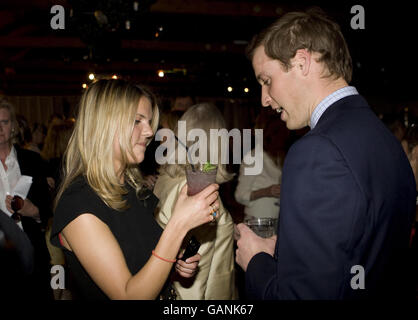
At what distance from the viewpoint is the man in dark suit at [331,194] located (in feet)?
3.30

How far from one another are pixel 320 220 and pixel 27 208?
229cm

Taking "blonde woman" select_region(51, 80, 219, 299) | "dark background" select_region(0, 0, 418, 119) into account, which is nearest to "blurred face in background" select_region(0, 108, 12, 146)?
"blonde woman" select_region(51, 80, 219, 299)

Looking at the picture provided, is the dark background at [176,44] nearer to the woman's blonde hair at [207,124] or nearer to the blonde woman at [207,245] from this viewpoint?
the woman's blonde hair at [207,124]

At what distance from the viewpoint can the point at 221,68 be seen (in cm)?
889

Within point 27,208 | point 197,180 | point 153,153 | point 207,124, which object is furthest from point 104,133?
point 153,153

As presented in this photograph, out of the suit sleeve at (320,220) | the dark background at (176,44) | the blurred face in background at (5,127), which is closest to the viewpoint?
the suit sleeve at (320,220)

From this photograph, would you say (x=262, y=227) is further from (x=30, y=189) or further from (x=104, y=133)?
(x=30, y=189)

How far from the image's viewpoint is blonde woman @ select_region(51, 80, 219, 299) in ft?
4.26

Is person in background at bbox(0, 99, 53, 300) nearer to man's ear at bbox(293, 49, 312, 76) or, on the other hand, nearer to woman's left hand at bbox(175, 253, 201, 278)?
woman's left hand at bbox(175, 253, 201, 278)

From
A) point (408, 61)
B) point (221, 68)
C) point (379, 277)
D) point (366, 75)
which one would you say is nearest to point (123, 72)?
point (221, 68)

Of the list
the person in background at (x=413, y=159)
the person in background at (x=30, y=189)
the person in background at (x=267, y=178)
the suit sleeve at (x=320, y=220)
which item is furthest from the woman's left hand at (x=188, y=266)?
the person in background at (x=267, y=178)

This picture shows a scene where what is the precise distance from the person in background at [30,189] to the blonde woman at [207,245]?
104 cm

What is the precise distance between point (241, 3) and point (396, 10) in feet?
7.86

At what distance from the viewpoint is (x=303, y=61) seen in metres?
1.32
